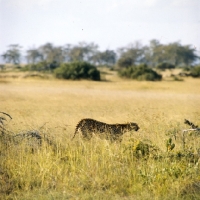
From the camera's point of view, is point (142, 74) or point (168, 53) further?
point (168, 53)

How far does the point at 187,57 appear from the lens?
236ft

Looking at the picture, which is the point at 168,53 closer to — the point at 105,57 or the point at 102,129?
the point at 105,57

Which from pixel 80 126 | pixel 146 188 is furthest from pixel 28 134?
pixel 146 188

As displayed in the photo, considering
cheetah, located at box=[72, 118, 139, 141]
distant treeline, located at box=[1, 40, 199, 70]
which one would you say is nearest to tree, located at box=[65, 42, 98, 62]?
distant treeline, located at box=[1, 40, 199, 70]

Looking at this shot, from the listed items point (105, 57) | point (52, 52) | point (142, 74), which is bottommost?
point (142, 74)

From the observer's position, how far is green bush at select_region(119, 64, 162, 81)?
41.0m

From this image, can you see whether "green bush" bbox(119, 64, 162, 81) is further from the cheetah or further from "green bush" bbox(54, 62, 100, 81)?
the cheetah

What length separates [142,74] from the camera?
1681 inches

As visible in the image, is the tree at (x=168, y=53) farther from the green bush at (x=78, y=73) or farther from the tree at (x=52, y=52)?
the green bush at (x=78, y=73)

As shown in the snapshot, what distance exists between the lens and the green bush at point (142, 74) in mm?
41031

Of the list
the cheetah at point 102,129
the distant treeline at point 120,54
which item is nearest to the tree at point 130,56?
the distant treeline at point 120,54

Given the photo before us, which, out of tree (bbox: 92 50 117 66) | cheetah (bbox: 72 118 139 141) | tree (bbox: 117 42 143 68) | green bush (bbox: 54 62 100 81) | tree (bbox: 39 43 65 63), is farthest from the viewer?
tree (bbox: 92 50 117 66)

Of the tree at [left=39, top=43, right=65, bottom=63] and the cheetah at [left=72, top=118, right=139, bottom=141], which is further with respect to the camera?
the tree at [left=39, top=43, right=65, bottom=63]

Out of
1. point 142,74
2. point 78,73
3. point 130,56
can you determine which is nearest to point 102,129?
point 78,73
